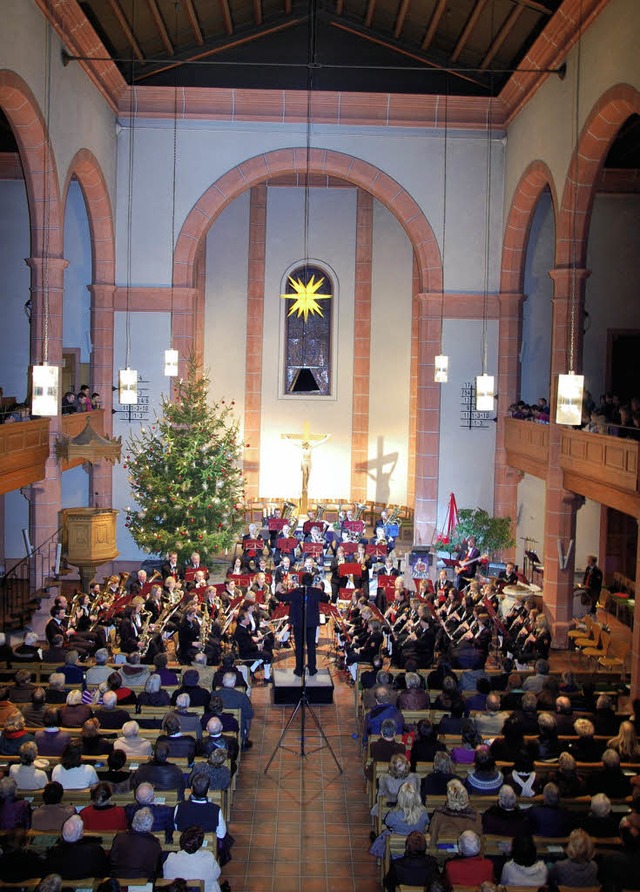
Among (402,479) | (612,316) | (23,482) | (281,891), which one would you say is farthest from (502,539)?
(281,891)

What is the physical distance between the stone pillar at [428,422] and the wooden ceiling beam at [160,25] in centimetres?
759

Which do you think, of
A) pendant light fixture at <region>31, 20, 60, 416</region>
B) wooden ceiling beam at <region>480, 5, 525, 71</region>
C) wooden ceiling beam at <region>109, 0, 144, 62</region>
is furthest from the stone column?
pendant light fixture at <region>31, 20, 60, 416</region>

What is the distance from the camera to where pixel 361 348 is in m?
29.2

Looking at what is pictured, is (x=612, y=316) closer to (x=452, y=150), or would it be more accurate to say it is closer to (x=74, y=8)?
(x=452, y=150)

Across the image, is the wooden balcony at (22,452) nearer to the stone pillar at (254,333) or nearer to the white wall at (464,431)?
the white wall at (464,431)

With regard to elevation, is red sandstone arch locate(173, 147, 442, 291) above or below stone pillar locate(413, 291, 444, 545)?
above

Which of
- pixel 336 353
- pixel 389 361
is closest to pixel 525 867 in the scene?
pixel 389 361

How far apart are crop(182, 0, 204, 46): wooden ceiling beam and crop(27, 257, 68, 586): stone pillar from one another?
5.85 meters

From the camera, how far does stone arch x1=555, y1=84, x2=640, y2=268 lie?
15.5 meters

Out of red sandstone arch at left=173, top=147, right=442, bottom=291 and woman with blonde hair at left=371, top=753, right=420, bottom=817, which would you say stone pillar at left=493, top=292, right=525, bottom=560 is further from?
woman with blonde hair at left=371, top=753, right=420, bottom=817

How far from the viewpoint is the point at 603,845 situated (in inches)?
337

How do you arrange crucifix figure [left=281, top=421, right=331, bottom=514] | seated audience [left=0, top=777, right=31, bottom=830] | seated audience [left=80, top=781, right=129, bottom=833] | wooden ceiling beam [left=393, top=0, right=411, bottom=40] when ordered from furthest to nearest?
crucifix figure [left=281, top=421, right=331, bottom=514]
wooden ceiling beam [left=393, top=0, right=411, bottom=40]
seated audience [left=80, top=781, right=129, bottom=833]
seated audience [left=0, top=777, right=31, bottom=830]

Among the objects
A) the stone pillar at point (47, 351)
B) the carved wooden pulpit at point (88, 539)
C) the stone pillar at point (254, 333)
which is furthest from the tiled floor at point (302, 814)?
the stone pillar at point (254, 333)

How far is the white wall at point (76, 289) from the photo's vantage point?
23.2 meters
